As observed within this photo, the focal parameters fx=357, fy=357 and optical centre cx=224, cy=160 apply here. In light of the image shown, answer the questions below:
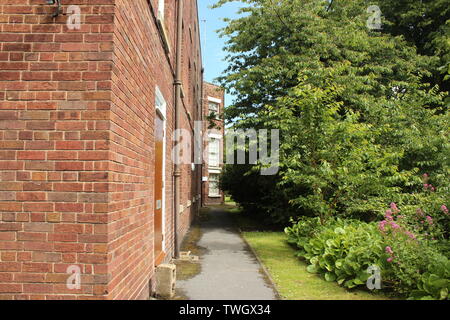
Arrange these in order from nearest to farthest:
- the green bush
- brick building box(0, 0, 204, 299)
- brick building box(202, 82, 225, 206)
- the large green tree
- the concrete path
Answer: brick building box(0, 0, 204, 299) → the green bush → the concrete path → the large green tree → brick building box(202, 82, 225, 206)

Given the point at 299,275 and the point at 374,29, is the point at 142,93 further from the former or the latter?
the point at 374,29

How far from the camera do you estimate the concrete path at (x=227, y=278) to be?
542cm

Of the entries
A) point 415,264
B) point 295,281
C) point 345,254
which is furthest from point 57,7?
point 345,254

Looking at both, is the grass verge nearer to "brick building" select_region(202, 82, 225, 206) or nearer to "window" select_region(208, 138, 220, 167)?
"brick building" select_region(202, 82, 225, 206)

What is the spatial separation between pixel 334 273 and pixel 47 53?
18.9ft

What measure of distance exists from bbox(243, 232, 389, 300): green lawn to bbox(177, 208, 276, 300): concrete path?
0.27 metres

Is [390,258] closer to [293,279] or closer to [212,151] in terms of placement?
[293,279]

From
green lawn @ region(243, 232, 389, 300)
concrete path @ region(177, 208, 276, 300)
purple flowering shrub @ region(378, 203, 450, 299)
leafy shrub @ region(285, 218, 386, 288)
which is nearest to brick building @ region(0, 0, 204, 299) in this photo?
concrete path @ region(177, 208, 276, 300)

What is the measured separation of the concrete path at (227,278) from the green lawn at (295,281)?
274 mm

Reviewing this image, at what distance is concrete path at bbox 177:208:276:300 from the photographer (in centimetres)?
542

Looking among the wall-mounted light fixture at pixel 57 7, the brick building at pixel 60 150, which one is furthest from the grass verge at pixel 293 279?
the wall-mounted light fixture at pixel 57 7

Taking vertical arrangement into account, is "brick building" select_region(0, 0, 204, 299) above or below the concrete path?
above

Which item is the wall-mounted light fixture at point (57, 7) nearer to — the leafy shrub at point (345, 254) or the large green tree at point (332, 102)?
the leafy shrub at point (345, 254)
